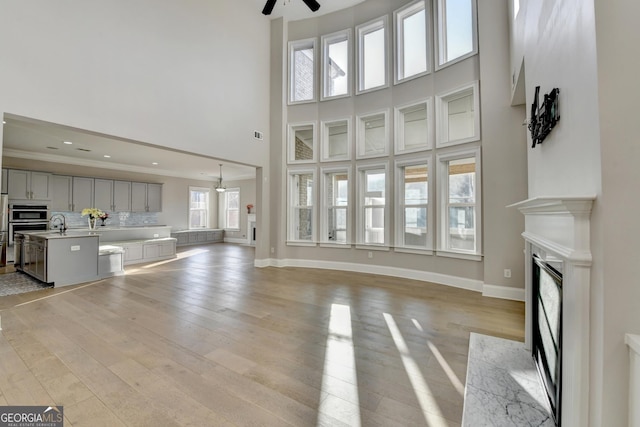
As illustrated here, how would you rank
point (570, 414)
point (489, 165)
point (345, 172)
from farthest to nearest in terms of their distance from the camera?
point (345, 172) < point (489, 165) < point (570, 414)

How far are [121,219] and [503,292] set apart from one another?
10614 mm

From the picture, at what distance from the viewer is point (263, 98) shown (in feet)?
21.2

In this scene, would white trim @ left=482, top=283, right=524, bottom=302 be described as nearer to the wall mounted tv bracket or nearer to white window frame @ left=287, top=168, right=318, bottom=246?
the wall mounted tv bracket

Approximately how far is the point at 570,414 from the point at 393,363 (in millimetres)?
1283

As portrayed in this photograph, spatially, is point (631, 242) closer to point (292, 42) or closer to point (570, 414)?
point (570, 414)

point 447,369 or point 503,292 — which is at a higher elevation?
point 503,292

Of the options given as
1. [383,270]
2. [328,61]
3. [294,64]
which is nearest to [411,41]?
[328,61]

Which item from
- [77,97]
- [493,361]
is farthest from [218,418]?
[77,97]

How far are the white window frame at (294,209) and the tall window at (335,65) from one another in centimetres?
189

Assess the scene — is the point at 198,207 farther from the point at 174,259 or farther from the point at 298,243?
the point at 298,243

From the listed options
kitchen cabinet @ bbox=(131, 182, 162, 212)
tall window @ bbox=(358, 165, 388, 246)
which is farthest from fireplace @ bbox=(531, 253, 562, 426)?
kitchen cabinet @ bbox=(131, 182, 162, 212)

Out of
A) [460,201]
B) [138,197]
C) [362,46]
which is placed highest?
[362,46]

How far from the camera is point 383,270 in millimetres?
5613

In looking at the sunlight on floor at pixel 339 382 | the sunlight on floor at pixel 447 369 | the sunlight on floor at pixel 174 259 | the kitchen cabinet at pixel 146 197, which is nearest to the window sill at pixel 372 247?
the sunlight on floor at pixel 339 382
